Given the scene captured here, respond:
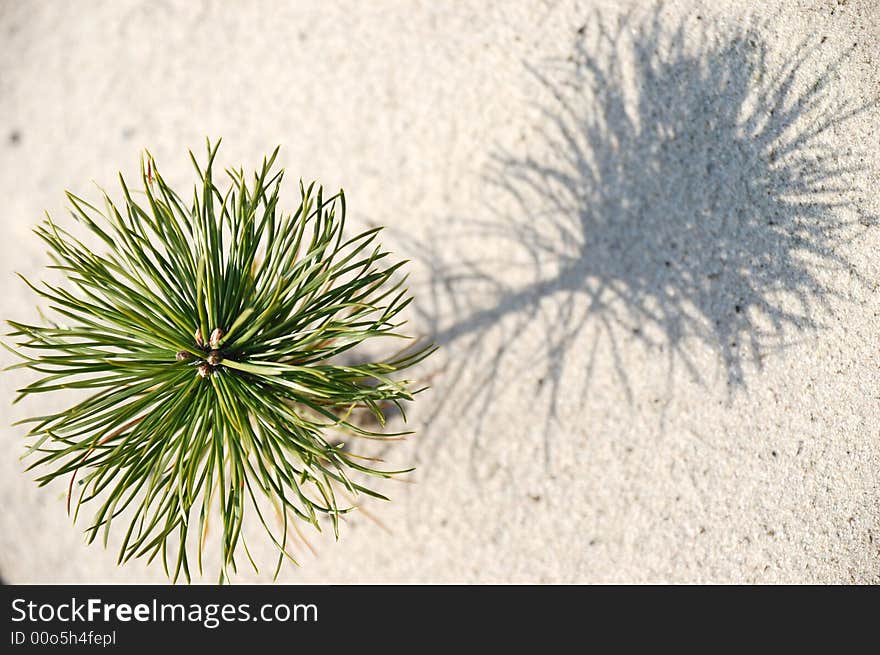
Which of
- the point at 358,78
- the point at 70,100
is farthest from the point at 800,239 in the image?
the point at 70,100

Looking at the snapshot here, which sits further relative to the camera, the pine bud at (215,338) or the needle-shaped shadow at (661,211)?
the needle-shaped shadow at (661,211)

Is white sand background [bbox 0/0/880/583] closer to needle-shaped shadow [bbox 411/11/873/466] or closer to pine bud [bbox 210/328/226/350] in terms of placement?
needle-shaped shadow [bbox 411/11/873/466]

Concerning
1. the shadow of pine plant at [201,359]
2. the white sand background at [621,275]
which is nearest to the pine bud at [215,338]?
the shadow of pine plant at [201,359]

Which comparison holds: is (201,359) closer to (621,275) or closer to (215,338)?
(215,338)

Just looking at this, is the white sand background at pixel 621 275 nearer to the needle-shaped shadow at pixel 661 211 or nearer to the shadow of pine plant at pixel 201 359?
the needle-shaped shadow at pixel 661 211

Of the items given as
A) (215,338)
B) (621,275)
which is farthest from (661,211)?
(215,338)

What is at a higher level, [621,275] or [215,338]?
[621,275]

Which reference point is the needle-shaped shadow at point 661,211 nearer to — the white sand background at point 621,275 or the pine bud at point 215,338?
the white sand background at point 621,275

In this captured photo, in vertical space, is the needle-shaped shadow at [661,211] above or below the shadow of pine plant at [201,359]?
above
